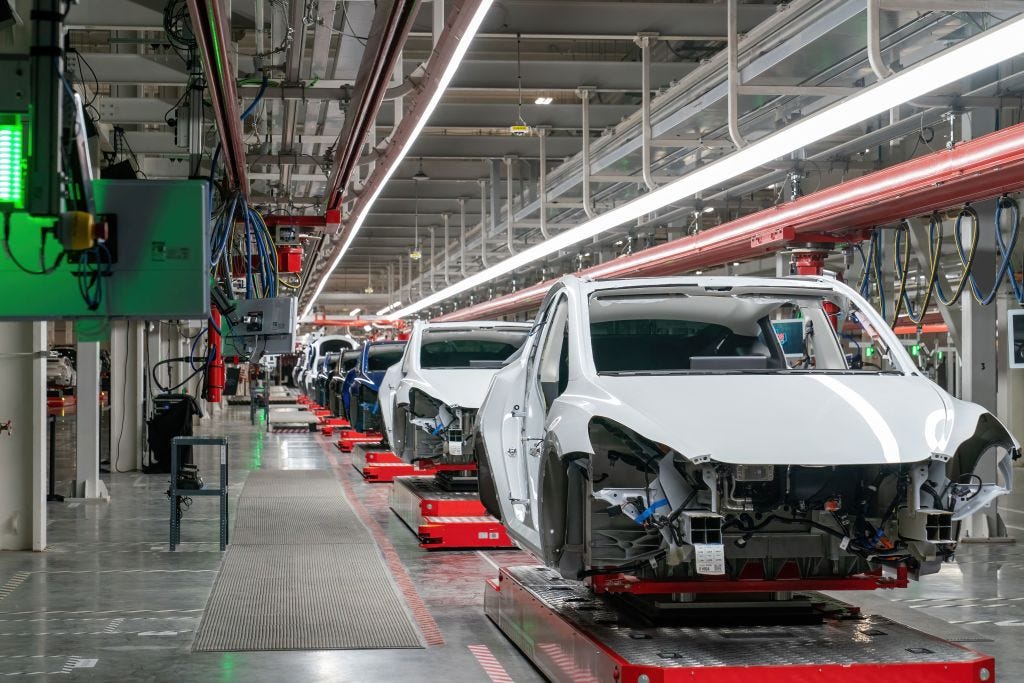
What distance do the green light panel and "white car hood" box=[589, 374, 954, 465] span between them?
87.7 inches

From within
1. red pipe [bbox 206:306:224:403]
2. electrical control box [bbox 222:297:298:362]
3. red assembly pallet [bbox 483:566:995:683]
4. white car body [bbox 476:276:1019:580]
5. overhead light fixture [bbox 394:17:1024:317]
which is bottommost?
red assembly pallet [bbox 483:566:995:683]

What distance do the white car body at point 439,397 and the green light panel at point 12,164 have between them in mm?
5904

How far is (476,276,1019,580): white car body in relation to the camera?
4359mm

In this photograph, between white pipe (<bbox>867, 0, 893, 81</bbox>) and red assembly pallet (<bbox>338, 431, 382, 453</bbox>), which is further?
red assembly pallet (<bbox>338, 431, 382, 453</bbox>)

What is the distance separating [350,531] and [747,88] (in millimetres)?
4809

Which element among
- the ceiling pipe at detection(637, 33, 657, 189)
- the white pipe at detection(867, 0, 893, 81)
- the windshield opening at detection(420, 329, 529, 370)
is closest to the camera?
Result: the white pipe at detection(867, 0, 893, 81)

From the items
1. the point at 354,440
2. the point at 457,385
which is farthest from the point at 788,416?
the point at 354,440

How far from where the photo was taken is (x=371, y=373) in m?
17.9

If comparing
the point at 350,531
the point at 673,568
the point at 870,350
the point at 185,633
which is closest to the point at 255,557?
the point at 350,531

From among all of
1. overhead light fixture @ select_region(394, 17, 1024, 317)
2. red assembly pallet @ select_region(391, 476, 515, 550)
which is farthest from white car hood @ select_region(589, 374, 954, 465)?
red assembly pallet @ select_region(391, 476, 515, 550)

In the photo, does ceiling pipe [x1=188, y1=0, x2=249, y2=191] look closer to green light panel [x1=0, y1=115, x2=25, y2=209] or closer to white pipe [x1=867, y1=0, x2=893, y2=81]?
green light panel [x1=0, y1=115, x2=25, y2=209]

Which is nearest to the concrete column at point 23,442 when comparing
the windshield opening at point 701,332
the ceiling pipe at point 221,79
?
the ceiling pipe at point 221,79

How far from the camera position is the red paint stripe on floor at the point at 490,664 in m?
5.42

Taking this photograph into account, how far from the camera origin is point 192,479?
36.5 feet
